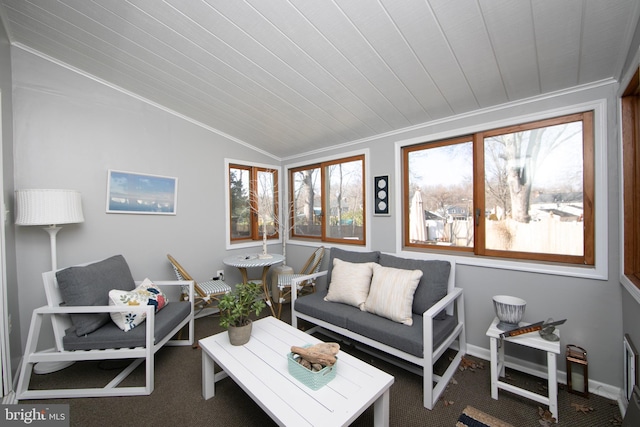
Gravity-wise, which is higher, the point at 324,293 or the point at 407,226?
the point at 407,226

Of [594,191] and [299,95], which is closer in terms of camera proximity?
[594,191]

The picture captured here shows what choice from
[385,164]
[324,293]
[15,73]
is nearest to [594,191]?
[385,164]

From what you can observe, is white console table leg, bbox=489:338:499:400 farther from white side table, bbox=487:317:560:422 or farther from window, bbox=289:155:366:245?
window, bbox=289:155:366:245

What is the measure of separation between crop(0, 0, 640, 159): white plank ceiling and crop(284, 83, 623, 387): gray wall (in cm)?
13

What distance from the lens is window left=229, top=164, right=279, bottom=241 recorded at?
3797mm

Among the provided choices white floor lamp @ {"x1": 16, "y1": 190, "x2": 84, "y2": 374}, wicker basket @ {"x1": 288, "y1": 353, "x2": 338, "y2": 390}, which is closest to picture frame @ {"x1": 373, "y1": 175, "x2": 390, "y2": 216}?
wicker basket @ {"x1": 288, "y1": 353, "x2": 338, "y2": 390}

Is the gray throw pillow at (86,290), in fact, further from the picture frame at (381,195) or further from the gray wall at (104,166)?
the picture frame at (381,195)

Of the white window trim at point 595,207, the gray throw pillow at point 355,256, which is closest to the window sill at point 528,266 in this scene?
the white window trim at point 595,207

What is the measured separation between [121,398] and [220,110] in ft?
9.08

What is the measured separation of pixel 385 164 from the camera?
9.93 feet

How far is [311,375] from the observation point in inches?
54.7

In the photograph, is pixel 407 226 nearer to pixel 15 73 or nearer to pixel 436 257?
pixel 436 257

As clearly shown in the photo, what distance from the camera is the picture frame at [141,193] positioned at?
2721 mm

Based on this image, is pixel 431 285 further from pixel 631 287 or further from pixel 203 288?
pixel 203 288
